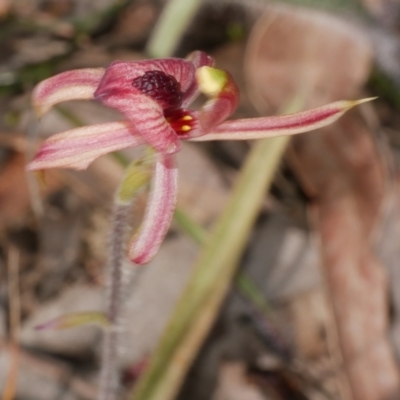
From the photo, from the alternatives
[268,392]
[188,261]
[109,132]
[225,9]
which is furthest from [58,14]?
[109,132]

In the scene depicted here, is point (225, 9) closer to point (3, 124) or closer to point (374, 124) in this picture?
point (374, 124)

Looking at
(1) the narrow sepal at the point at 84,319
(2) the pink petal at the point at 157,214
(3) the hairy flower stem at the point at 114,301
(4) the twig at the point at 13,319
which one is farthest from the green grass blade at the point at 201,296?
(2) the pink petal at the point at 157,214

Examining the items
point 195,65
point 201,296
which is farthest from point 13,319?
point 195,65

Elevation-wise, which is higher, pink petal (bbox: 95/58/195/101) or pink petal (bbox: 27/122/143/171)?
pink petal (bbox: 95/58/195/101)

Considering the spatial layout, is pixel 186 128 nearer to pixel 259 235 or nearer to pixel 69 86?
pixel 69 86

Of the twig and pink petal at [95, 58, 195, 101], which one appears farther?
the twig

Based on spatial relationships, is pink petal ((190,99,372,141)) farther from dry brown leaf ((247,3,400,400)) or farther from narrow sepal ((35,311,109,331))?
dry brown leaf ((247,3,400,400))

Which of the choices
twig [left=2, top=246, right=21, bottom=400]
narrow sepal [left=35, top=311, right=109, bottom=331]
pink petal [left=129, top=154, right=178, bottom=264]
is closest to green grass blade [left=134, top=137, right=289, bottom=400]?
narrow sepal [left=35, top=311, right=109, bottom=331]

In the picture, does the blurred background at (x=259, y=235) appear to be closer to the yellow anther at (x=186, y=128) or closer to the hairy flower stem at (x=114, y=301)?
the hairy flower stem at (x=114, y=301)
